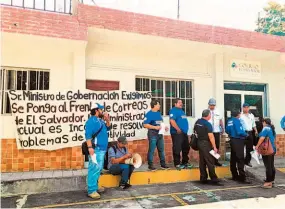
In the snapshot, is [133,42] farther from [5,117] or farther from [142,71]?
[5,117]

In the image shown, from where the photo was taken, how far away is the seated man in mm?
5414

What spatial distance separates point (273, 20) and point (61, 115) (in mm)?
25263

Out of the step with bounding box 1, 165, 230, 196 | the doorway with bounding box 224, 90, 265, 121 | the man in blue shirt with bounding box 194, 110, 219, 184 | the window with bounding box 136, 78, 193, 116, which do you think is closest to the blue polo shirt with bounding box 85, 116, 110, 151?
the step with bounding box 1, 165, 230, 196

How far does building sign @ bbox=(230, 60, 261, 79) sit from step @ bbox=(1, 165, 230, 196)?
3751 millimetres

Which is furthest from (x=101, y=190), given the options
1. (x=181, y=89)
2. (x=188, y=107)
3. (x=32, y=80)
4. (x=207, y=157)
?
(x=181, y=89)

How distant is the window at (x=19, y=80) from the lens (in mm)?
6273

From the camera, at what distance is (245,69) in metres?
8.59

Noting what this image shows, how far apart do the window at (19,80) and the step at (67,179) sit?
5.87ft

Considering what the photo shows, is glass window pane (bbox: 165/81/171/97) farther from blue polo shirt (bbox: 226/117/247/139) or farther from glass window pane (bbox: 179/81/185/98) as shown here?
blue polo shirt (bbox: 226/117/247/139)

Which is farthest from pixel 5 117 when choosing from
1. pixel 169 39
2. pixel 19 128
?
pixel 169 39

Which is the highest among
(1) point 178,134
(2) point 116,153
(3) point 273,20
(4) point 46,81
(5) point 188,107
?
(3) point 273,20

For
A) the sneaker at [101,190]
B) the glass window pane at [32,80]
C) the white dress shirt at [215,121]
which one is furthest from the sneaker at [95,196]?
the white dress shirt at [215,121]

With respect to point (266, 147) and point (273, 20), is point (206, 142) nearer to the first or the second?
point (266, 147)

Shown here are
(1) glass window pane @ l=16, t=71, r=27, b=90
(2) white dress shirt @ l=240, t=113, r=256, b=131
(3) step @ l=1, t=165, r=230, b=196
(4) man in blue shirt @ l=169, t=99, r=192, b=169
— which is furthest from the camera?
(2) white dress shirt @ l=240, t=113, r=256, b=131
